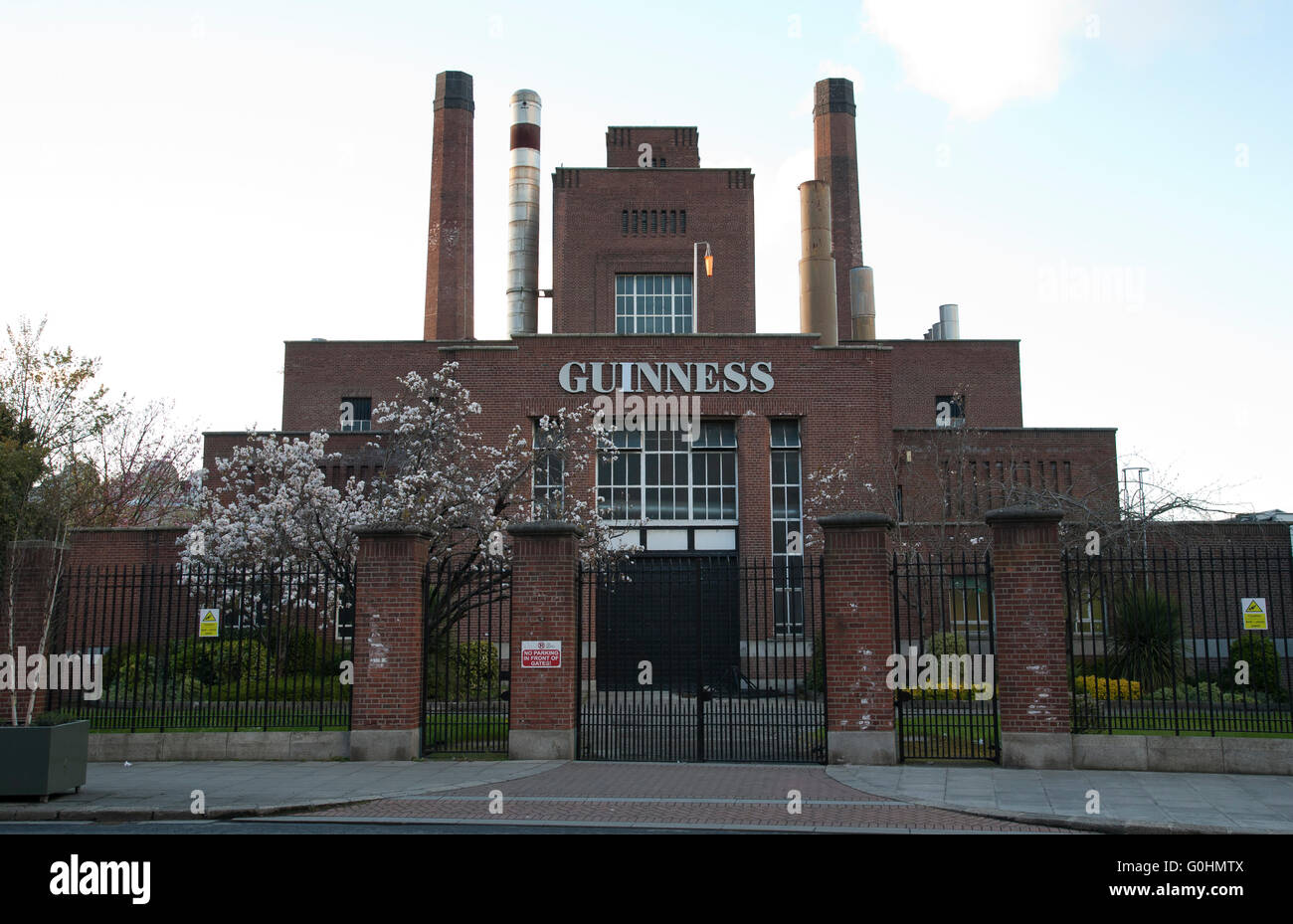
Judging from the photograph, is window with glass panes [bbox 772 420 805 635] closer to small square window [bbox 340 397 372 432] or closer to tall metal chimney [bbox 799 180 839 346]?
tall metal chimney [bbox 799 180 839 346]

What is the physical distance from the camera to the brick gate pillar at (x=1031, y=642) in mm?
14164

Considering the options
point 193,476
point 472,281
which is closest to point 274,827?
point 193,476

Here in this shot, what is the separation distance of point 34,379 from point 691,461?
1651 cm

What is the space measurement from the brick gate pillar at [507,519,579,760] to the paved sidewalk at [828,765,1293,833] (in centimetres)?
394

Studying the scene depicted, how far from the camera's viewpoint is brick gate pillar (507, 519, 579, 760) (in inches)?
601

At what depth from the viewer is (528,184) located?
43.5 meters

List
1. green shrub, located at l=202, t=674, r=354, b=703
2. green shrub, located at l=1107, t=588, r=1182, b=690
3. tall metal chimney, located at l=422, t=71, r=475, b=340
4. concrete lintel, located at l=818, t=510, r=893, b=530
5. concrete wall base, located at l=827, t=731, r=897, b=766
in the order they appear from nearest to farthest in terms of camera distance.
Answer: concrete wall base, located at l=827, t=731, r=897, b=766 < concrete lintel, located at l=818, t=510, r=893, b=530 < green shrub, located at l=202, t=674, r=354, b=703 < green shrub, located at l=1107, t=588, r=1182, b=690 < tall metal chimney, located at l=422, t=71, r=475, b=340

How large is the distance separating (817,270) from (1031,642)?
22855mm

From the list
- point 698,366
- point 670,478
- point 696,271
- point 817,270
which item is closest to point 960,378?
point 817,270

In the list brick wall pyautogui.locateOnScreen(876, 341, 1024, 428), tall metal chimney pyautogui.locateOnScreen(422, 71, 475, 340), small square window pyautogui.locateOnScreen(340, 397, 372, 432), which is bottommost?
small square window pyautogui.locateOnScreen(340, 397, 372, 432)

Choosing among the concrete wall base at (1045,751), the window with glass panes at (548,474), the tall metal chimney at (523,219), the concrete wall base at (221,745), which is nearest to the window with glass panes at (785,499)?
the window with glass panes at (548,474)

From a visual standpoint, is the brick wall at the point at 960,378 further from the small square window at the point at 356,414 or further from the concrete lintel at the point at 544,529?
the concrete lintel at the point at 544,529

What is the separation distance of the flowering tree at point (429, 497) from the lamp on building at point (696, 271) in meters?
9.14

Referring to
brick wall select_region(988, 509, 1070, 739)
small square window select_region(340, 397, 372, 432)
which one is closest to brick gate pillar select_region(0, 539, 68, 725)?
brick wall select_region(988, 509, 1070, 739)
